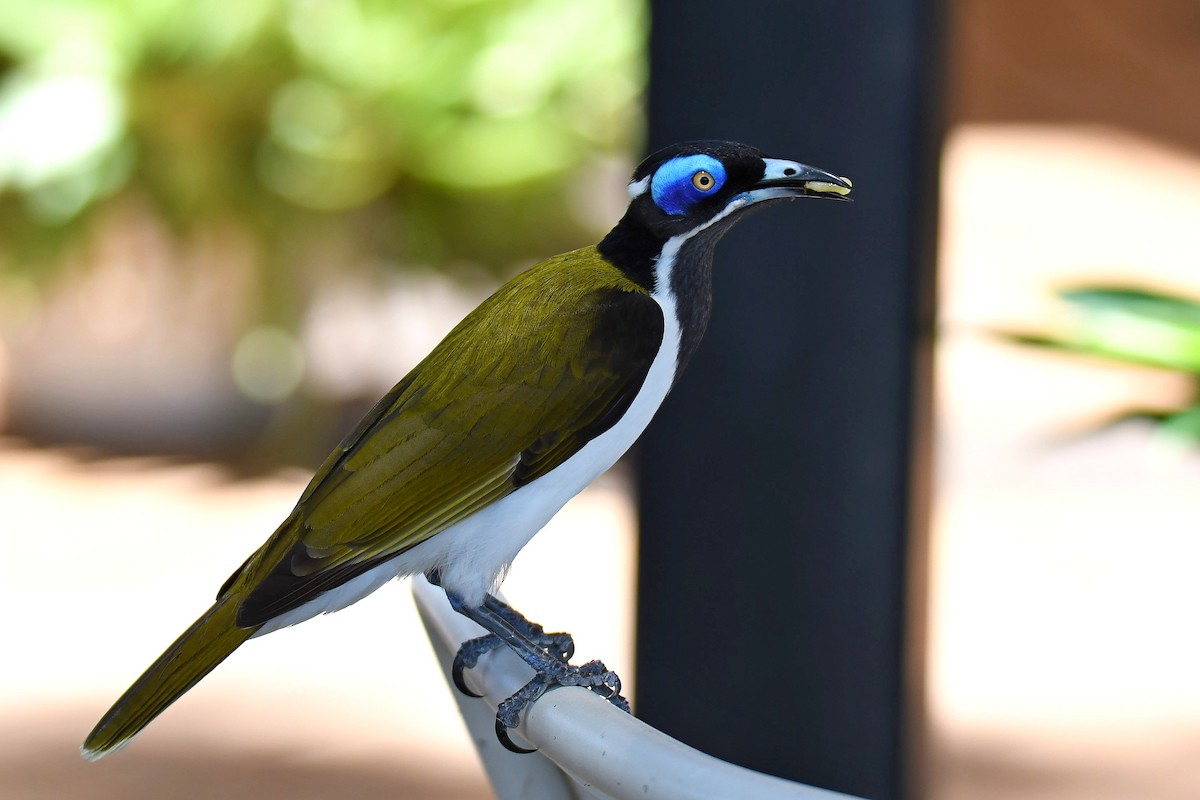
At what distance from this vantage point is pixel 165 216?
618cm

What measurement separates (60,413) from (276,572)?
242 inches

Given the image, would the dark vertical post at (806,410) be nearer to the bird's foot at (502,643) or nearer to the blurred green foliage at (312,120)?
the bird's foot at (502,643)

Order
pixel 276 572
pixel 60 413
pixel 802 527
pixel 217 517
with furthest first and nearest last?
1. pixel 60 413
2. pixel 217 517
3. pixel 802 527
4. pixel 276 572

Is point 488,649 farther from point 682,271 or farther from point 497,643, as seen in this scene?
point 682,271

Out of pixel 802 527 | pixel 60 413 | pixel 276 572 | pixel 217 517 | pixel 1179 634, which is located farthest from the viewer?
pixel 60 413

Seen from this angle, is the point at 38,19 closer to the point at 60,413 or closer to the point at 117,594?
the point at 60,413

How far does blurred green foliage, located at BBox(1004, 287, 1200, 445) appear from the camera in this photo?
297cm

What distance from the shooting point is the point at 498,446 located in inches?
54.4

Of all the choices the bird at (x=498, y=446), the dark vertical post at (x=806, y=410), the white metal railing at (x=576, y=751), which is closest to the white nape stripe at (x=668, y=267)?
the bird at (x=498, y=446)

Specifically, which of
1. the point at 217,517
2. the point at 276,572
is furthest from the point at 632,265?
the point at 217,517

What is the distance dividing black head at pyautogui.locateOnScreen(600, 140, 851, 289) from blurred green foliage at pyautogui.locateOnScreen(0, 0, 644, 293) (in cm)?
470

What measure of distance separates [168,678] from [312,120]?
504 centimetres

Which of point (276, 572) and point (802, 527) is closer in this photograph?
point (276, 572)

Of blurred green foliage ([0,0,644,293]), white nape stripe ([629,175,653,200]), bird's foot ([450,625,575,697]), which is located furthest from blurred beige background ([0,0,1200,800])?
bird's foot ([450,625,575,697])
